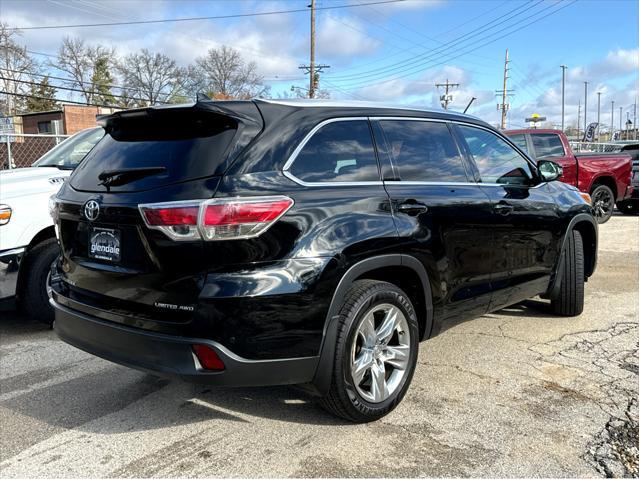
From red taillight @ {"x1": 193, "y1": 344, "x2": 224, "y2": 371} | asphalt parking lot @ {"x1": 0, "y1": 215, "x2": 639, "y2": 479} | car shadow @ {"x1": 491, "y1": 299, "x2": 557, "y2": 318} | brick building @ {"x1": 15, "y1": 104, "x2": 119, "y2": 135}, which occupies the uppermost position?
brick building @ {"x1": 15, "y1": 104, "x2": 119, "y2": 135}

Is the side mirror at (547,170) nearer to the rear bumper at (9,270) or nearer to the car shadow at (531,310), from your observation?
the car shadow at (531,310)

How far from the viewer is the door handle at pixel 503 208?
409cm

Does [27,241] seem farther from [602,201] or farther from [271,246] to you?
[602,201]

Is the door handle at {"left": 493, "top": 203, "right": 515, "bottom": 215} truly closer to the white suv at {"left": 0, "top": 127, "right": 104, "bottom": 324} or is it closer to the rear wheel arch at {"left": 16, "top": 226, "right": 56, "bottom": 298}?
the white suv at {"left": 0, "top": 127, "right": 104, "bottom": 324}

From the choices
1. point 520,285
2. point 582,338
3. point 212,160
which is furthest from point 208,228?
point 582,338

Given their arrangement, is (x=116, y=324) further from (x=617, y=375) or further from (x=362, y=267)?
(x=617, y=375)

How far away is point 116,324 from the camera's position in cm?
291

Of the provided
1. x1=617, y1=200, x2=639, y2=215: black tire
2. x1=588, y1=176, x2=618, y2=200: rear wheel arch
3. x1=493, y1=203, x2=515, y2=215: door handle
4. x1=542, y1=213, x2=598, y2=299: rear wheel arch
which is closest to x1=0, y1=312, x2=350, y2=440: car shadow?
x1=493, y1=203, x2=515, y2=215: door handle

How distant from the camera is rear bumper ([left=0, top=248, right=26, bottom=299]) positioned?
464 centimetres

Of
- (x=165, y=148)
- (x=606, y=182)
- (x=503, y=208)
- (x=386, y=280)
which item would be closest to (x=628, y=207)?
(x=606, y=182)

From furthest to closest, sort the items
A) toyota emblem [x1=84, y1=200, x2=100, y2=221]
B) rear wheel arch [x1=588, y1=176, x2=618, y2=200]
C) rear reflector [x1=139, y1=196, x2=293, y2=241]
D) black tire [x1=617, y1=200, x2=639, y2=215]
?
black tire [x1=617, y1=200, x2=639, y2=215] < rear wheel arch [x1=588, y1=176, x2=618, y2=200] < toyota emblem [x1=84, y1=200, x2=100, y2=221] < rear reflector [x1=139, y1=196, x2=293, y2=241]

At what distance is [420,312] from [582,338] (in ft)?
6.46

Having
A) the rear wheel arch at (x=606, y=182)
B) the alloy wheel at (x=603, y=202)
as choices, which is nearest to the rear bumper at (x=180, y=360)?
the rear wheel arch at (x=606, y=182)

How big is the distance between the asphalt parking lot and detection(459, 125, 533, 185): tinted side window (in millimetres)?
1363
